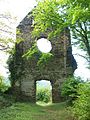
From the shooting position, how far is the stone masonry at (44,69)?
28.0m

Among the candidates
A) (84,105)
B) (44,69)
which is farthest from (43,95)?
(84,105)

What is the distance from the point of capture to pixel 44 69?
1113 inches

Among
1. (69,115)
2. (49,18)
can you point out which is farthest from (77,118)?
(49,18)

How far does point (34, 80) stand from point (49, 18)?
32.4 feet

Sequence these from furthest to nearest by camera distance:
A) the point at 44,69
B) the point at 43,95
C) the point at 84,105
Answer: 1. the point at 43,95
2. the point at 44,69
3. the point at 84,105

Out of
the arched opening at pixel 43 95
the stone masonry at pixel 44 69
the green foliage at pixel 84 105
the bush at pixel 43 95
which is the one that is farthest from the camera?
the bush at pixel 43 95

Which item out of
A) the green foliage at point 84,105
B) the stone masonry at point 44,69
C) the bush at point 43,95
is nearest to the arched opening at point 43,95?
the bush at point 43,95

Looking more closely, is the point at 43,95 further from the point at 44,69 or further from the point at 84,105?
the point at 84,105

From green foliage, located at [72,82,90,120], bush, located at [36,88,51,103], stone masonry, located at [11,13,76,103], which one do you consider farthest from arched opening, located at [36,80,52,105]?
green foliage, located at [72,82,90,120]

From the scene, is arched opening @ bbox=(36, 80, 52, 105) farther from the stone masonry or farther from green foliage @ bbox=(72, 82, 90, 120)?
green foliage @ bbox=(72, 82, 90, 120)

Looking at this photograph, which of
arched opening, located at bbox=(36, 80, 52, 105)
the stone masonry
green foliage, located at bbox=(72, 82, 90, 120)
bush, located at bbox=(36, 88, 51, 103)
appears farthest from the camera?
bush, located at bbox=(36, 88, 51, 103)

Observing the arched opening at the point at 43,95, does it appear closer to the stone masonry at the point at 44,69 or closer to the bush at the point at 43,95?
the bush at the point at 43,95

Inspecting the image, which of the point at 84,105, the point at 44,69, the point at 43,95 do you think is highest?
the point at 44,69

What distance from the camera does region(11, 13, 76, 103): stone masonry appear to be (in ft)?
92.0
